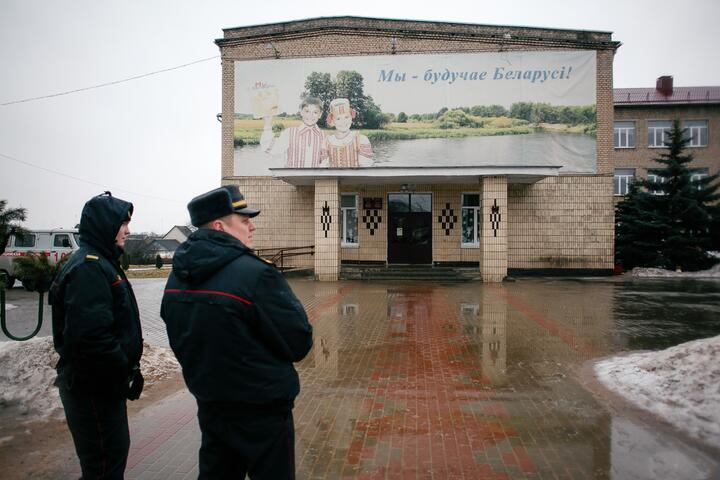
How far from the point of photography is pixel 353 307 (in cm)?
1086

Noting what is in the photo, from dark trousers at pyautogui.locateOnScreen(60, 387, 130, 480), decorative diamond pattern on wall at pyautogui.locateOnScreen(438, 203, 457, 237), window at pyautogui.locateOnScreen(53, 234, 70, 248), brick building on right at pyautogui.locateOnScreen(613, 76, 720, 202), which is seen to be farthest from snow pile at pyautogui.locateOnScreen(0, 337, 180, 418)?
brick building on right at pyautogui.locateOnScreen(613, 76, 720, 202)

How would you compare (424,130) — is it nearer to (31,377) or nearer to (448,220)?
(448,220)

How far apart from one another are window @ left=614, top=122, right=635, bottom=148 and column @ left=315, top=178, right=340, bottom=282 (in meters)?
22.0

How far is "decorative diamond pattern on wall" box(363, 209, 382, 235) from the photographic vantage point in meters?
19.4

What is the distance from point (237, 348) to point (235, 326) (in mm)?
105

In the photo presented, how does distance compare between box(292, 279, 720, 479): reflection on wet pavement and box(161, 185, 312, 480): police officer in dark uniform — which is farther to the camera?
box(292, 279, 720, 479): reflection on wet pavement

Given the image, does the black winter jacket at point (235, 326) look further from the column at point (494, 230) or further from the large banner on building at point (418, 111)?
the large banner on building at point (418, 111)

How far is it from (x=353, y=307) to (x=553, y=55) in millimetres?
14105

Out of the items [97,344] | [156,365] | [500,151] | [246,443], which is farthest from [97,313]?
[500,151]

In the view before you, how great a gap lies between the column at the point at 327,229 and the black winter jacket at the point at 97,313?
46.4ft

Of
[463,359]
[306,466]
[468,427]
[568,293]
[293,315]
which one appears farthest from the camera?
[568,293]

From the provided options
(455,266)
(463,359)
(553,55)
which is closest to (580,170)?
(553,55)

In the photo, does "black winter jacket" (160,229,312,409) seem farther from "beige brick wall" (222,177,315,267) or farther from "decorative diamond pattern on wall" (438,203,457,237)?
"decorative diamond pattern on wall" (438,203,457,237)

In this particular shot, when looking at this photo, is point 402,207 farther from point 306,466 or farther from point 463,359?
point 306,466
